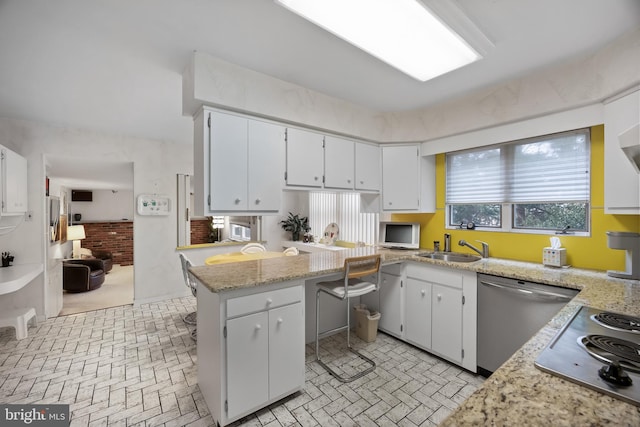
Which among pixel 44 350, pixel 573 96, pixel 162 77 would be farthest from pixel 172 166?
pixel 573 96

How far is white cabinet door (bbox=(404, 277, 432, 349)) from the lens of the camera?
2627 mm

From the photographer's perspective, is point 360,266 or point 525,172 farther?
point 525,172

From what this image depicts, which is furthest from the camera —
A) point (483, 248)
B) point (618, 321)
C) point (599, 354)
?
point (483, 248)

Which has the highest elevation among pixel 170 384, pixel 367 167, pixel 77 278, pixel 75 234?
pixel 367 167

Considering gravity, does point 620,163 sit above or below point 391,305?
above

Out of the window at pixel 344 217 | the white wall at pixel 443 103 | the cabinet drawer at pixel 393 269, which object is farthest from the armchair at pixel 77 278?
the cabinet drawer at pixel 393 269

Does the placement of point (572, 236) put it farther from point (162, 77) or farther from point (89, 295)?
point (89, 295)

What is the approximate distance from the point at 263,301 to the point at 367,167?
2.00 m

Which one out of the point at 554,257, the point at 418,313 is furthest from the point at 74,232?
the point at 554,257

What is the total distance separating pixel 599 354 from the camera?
0.96 metres

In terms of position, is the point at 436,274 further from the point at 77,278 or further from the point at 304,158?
the point at 77,278

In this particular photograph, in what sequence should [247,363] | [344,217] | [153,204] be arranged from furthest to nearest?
[344,217] < [153,204] < [247,363]

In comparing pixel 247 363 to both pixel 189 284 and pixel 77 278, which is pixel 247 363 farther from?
pixel 77 278

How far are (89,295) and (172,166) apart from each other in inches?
114
